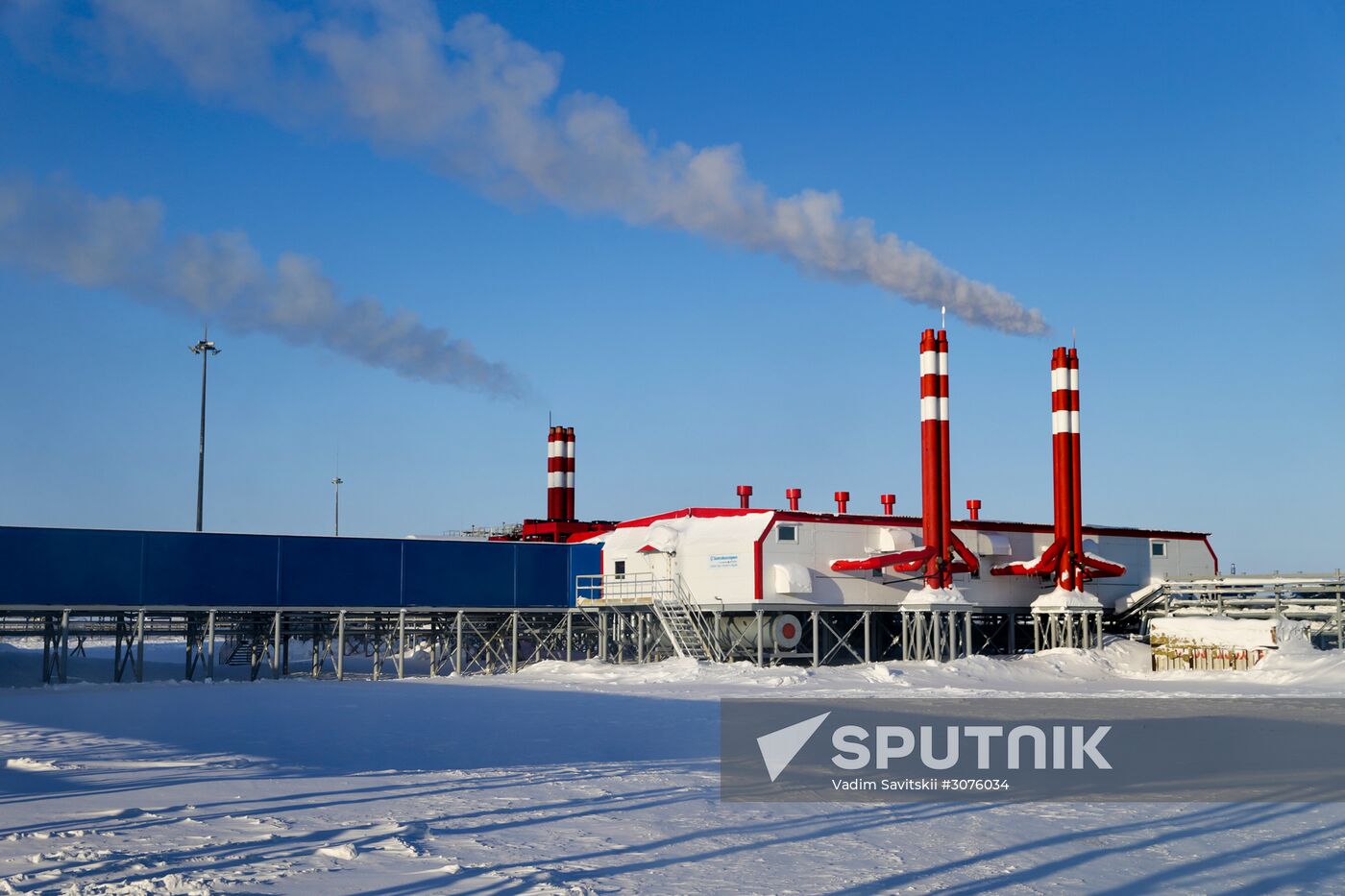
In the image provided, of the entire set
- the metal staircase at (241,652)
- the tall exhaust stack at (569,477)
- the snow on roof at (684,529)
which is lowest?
the metal staircase at (241,652)

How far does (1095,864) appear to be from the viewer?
12.0 m

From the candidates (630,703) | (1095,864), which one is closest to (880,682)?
(630,703)

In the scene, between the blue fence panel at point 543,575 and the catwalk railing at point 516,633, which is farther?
the blue fence panel at point 543,575

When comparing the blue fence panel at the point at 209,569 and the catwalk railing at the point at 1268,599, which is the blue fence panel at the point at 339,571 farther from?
the catwalk railing at the point at 1268,599

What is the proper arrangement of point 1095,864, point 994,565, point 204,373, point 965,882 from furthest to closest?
point 204,373, point 994,565, point 1095,864, point 965,882

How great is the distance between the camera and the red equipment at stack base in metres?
49.0

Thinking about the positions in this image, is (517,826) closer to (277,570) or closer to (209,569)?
(209,569)

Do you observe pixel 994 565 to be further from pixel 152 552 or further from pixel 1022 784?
pixel 1022 784

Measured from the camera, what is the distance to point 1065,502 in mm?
49344

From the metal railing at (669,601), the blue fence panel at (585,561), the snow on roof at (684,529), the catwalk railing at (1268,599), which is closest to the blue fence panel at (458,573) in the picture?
the blue fence panel at (585,561)

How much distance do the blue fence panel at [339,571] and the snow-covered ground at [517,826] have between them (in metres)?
17.7

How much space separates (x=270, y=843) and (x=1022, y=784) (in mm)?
9263

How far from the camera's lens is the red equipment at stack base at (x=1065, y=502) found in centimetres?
4900

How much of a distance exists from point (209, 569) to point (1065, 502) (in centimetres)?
3046
